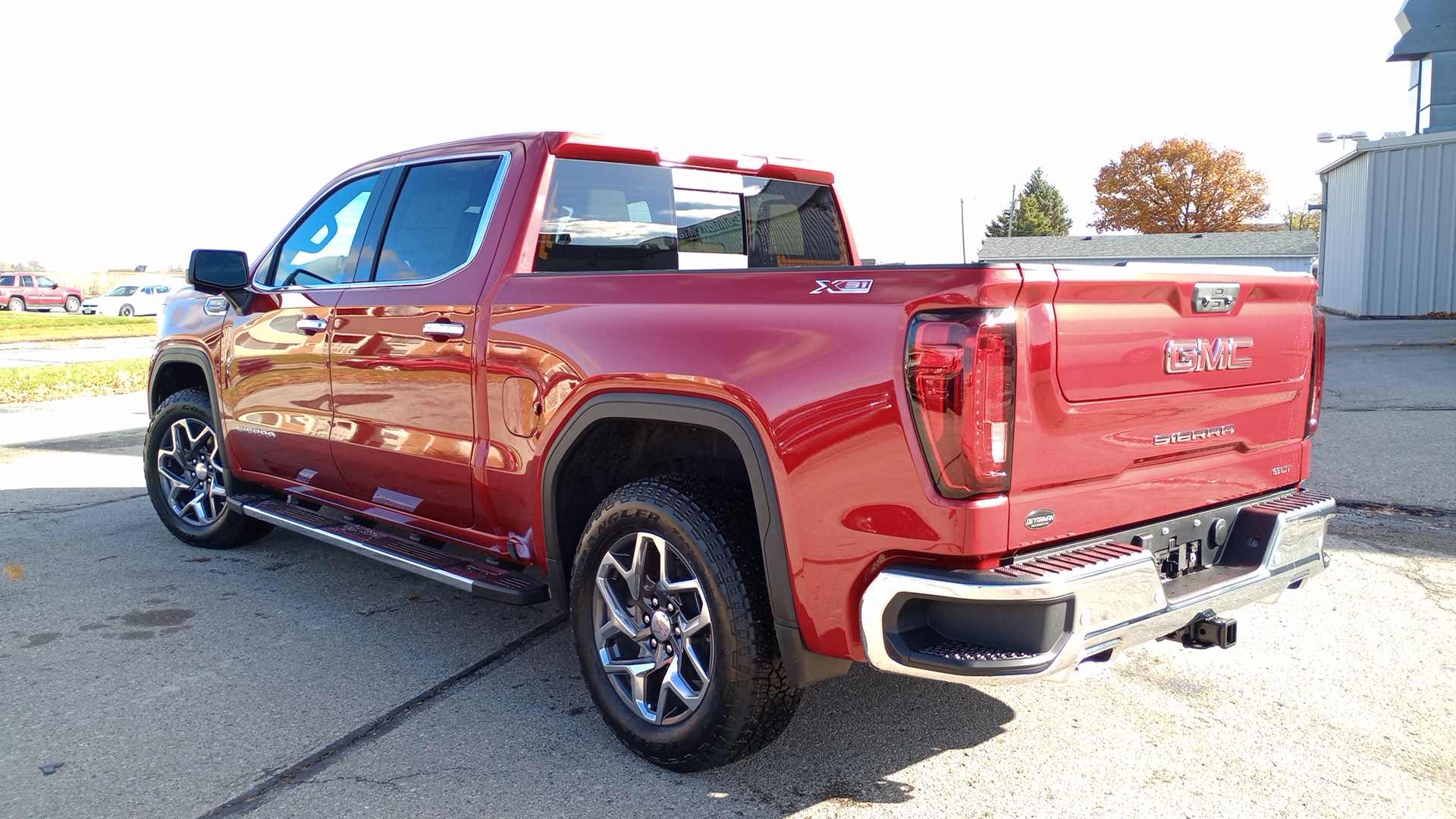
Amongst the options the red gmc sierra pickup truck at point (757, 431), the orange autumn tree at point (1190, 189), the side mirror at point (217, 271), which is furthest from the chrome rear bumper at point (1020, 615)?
the orange autumn tree at point (1190, 189)

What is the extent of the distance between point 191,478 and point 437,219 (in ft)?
8.88

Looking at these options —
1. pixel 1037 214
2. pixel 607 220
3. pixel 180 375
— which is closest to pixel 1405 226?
pixel 607 220

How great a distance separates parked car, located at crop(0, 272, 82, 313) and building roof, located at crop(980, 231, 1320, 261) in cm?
4387

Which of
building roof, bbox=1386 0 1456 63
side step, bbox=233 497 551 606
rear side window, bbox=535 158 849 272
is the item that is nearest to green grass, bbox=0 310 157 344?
side step, bbox=233 497 551 606

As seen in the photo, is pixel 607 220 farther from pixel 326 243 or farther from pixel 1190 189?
pixel 1190 189

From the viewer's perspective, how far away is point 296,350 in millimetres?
4766

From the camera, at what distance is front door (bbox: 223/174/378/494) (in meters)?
4.61

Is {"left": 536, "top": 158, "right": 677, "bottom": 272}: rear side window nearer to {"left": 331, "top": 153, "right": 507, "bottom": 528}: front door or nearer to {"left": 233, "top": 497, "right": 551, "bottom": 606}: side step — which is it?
{"left": 331, "top": 153, "right": 507, "bottom": 528}: front door

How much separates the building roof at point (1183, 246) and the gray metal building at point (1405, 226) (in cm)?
2882

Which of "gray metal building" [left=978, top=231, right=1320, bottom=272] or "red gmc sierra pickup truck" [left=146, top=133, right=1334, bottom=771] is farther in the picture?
"gray metal building" [left=978, top=231, right=1320, bottom=272]

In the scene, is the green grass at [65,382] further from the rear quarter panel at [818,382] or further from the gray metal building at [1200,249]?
the gray metal building at [1200,249]

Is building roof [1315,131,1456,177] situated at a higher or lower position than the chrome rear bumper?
higher

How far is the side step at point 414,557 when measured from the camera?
11.8 ft

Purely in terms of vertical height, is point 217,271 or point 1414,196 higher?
point 1414,196
